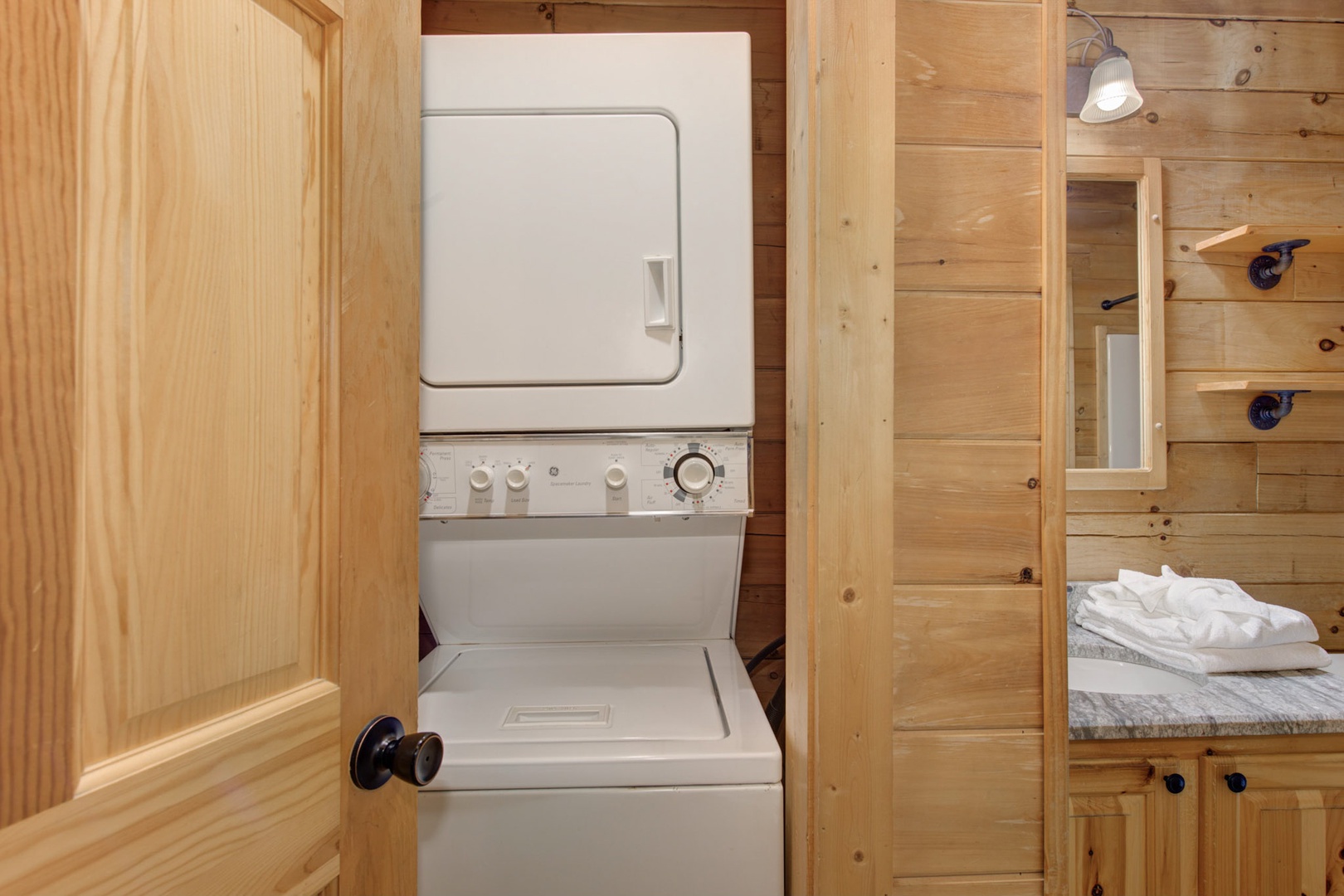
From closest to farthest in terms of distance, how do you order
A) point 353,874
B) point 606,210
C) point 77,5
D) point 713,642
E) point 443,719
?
point 77,5 < point 353,874 < point 443,719 < point 606,210 < point 713,642

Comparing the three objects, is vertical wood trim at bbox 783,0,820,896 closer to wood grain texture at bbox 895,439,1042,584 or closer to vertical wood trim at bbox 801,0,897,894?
vertical wood trim at bbox 801,0,897,894

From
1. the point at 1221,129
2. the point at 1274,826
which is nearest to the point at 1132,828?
the point at 1274,826

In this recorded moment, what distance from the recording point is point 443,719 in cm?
106

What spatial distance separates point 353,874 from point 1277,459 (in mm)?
2217

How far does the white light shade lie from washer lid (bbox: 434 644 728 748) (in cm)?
160

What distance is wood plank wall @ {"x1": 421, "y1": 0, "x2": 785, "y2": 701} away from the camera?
1596mm

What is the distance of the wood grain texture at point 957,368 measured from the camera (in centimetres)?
97

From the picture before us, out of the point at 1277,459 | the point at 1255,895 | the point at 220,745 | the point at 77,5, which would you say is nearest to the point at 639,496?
the point at 220,745

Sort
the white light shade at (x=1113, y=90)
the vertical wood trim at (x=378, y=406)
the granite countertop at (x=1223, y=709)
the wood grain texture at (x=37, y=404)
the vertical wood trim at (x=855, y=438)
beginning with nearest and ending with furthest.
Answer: the wood grain texture at (x=37, y=404) → the vertical wood trim at (x=378, y=406) → the vertical wood trim at (x=855, y=438) → the granite countertop at (x=1223, y=709) → the white light shade at (x=1113, y=90)

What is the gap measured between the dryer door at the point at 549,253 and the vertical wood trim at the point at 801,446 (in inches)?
9.5

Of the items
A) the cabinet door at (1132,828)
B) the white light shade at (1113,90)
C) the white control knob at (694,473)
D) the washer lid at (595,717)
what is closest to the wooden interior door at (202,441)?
the washer lid at (595,717)

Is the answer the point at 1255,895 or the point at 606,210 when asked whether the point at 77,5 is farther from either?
the point at 1255,895

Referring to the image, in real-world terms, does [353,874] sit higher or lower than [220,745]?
lower

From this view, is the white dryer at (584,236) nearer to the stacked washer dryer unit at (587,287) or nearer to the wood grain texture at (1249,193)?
the stacked washer dryer unit at (587,287)
